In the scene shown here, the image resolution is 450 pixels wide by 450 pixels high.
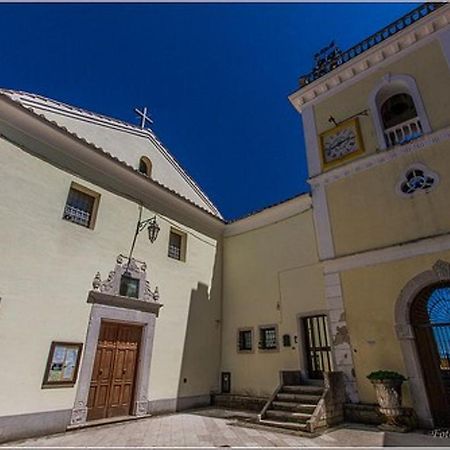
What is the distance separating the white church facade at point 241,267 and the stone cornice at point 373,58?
0.15ft

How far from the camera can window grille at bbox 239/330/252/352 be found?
11514 millimetres

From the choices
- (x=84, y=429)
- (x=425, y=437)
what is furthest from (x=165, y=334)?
(x=425, y=437)

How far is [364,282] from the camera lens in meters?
8.72

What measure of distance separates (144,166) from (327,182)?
660cm

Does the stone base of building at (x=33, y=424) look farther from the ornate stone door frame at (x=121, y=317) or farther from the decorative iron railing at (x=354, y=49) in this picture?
the decorative iron railing at (x=354, y=49)

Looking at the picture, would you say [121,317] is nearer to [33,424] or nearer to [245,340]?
[33,424]

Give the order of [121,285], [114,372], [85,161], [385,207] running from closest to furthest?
[114,372], [385,207], [121,285], [85,161]

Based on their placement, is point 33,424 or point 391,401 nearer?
point 33,424

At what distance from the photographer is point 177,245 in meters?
11.9

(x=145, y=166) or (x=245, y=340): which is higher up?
(x=145, y=166)

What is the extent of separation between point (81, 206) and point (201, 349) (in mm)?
6295

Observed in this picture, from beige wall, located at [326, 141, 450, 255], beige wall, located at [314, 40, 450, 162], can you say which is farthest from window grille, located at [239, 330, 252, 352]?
beige wall, located at [314, 40, 450, 162]

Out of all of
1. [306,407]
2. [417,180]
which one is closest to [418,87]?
[417,180]

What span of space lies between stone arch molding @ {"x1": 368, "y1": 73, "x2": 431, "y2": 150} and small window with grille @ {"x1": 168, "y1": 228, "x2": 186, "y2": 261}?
23.9 feet
